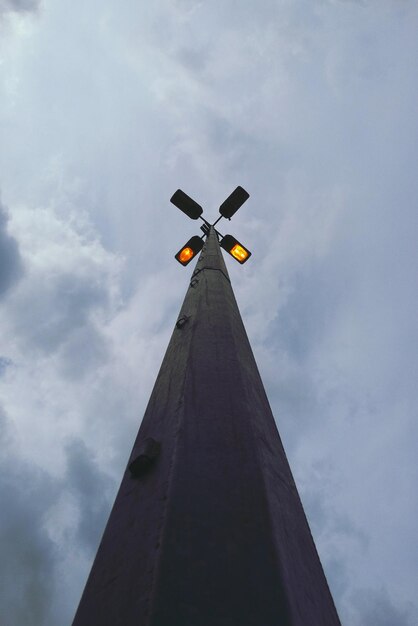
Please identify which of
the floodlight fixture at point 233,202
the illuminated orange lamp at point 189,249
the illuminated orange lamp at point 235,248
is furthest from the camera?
the floodlight fixture at point 233,202

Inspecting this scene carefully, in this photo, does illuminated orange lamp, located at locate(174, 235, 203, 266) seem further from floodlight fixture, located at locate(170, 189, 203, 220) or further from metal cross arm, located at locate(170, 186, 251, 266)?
floodlight fixture, located at locate(170, 189, 203, 220)

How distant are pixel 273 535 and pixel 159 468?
52 cm

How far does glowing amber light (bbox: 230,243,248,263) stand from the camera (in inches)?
289

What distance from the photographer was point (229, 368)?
251cm

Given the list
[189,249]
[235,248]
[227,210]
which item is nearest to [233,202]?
[227,210]

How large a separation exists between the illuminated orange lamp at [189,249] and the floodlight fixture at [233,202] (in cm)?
147

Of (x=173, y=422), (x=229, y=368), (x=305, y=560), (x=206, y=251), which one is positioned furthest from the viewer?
(x=206, y=251)

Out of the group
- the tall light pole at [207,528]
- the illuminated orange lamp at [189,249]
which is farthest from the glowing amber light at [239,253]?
the tall light pole at [207,528]

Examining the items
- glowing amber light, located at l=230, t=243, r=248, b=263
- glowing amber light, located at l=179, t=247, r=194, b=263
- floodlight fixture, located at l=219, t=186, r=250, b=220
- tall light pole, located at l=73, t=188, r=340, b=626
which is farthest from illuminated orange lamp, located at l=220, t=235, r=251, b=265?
tall light pole, located at l=73, t=188, r=340, b=626

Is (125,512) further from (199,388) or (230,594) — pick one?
(199,388)

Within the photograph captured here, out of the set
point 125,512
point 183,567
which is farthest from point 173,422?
point 183,567

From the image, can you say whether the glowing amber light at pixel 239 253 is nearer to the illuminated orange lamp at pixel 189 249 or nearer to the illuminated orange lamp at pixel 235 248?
the illuminated orange lamp at pixel 235 248

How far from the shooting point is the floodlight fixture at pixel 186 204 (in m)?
7.63

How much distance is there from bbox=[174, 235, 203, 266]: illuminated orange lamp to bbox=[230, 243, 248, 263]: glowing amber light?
87 centimetres
